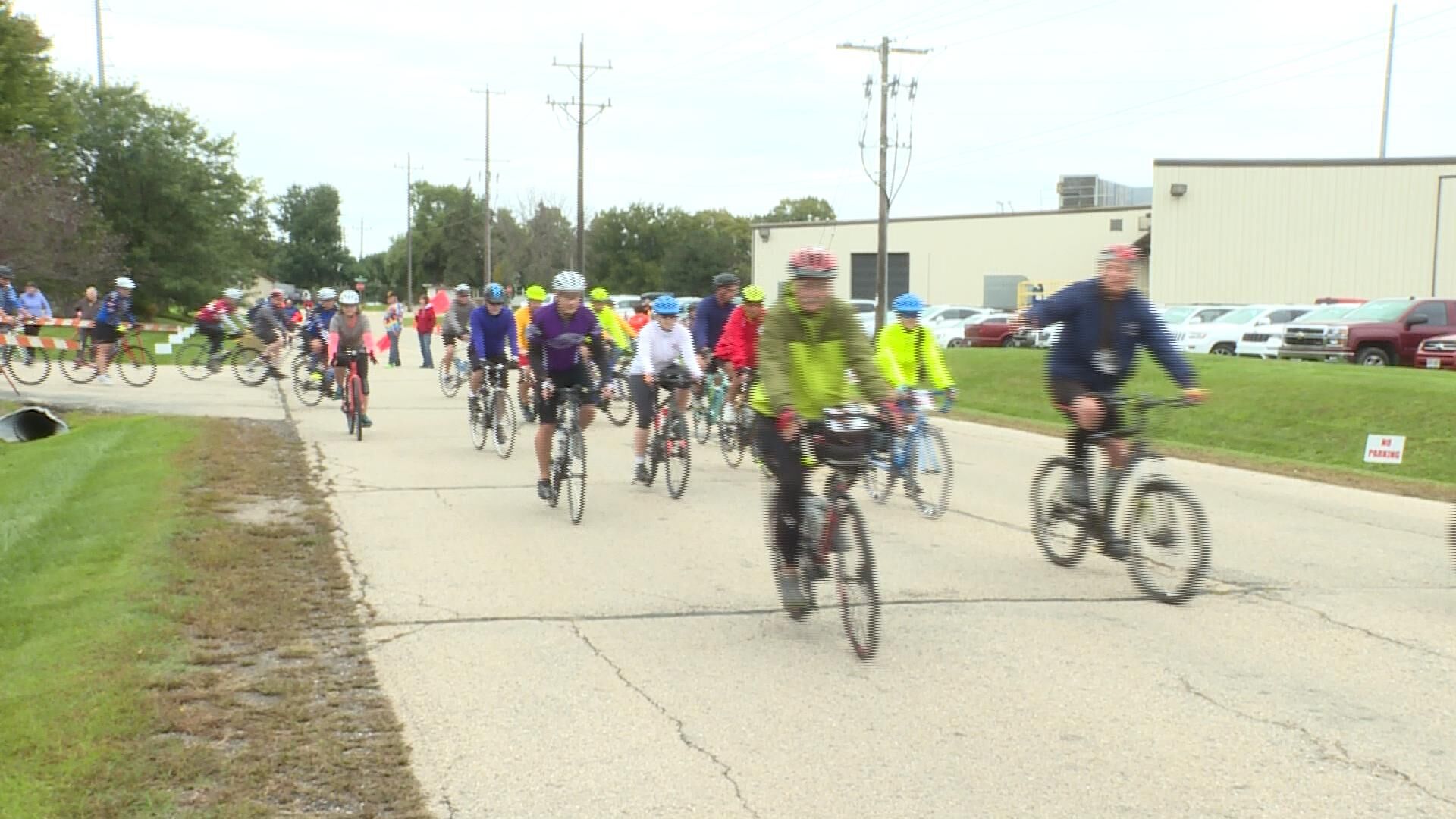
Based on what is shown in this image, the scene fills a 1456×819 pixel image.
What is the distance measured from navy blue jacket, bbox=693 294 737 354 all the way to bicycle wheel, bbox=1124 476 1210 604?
21.7ft

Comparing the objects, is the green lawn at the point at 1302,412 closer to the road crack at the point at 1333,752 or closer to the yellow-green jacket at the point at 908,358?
the yellow-green jacket at the point at 908,358

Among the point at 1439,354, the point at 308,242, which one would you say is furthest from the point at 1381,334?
the point at 308,242

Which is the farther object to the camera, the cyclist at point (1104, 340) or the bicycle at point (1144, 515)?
the cyclist at point (1104, 340)

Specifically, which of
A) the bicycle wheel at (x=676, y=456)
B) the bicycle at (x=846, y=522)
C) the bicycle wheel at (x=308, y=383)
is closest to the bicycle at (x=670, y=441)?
the bicycle wheel at (x=676, y=456)

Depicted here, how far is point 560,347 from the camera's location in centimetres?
1047

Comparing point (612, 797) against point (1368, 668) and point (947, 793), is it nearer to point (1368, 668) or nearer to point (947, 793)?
point (947, 793)

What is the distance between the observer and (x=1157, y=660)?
6.26m

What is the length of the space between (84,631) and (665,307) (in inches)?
246

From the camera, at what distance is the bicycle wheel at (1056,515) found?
8156 mm

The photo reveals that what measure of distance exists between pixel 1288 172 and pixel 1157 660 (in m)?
47.3

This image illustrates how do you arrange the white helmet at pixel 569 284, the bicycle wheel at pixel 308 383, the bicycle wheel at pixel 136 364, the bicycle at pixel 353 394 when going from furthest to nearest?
the bicycle wheel at pixel 136 364
the bicycle wheel at pixel 308 383
the bicycle at pixel 353 394
the white helmet at pixel 569 284

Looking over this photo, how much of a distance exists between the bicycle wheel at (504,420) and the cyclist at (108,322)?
11616 millimetres

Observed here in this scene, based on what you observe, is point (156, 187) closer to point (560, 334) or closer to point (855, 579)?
point (560, 334)

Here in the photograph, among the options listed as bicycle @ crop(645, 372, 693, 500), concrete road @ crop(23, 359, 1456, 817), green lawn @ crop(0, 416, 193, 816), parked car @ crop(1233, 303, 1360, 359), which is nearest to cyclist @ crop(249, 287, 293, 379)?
green lawn @ crop(0, 416, 193, 816)
